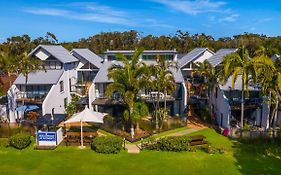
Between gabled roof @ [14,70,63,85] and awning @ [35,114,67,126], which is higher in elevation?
gabled roof @ [14,70,63,85]

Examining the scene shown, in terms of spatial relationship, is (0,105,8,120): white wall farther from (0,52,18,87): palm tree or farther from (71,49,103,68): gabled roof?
(71,49,103,68): gabled roof

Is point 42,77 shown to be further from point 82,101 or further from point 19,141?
point 19,141

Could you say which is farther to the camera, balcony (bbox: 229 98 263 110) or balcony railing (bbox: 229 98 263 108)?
balcony railing (bbox: 229 98 263 108)

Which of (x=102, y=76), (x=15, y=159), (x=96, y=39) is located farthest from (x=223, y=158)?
(x=96, y=39)

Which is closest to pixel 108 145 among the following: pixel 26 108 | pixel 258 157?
pixel 258 157

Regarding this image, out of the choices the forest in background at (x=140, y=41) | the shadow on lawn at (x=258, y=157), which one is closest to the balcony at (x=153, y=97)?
the shadow on lawn at (x=258, y=157)

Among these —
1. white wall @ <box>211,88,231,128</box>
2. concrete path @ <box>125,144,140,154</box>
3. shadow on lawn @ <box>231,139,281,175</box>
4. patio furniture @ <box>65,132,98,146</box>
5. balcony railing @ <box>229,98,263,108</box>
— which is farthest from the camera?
balcony railing @ <box>229,98,263,108</box>

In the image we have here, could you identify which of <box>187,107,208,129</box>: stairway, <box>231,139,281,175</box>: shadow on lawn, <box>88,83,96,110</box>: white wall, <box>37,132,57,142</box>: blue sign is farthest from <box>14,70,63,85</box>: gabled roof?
<box>231,139,281,175</box>: shadow on lawn

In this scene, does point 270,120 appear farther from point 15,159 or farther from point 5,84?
point 5,84
